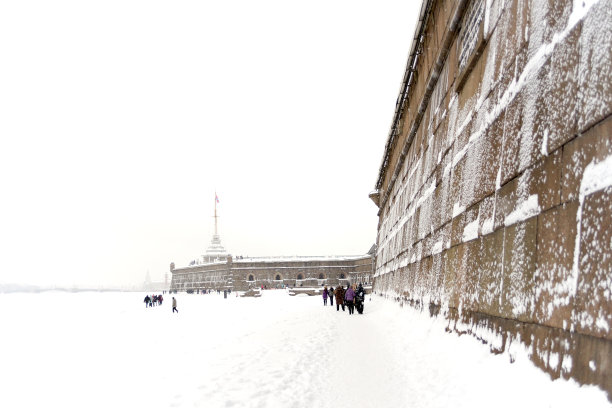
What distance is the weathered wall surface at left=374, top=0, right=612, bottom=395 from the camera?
2.35 meters

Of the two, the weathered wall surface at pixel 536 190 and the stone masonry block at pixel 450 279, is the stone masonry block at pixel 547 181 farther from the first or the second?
the stone masonry block at pixel 450 279

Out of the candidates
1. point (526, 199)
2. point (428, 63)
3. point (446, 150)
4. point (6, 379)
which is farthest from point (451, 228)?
point (6, 379)

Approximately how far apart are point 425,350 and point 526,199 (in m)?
3.09

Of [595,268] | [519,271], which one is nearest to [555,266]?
[595,268]

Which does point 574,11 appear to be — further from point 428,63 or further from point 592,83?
point 428,63

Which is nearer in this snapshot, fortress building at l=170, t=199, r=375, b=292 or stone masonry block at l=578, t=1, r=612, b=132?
stone masonry block at l=578, t=1, r=612, b=132

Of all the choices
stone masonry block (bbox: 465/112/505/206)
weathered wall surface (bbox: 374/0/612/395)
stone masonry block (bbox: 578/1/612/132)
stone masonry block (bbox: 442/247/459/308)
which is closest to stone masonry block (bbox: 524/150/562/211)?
weathered wall surface (bbox: 374/0/612/395)

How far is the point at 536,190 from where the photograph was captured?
10.3 ft

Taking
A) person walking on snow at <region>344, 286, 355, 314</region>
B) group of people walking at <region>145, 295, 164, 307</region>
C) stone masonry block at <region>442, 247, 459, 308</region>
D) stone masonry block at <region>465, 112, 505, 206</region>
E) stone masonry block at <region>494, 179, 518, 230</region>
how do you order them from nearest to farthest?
stone masonry block at <region>494, 179, 518, 230</region> → stone masonry block at <region>465, 112, 505, 206</region> → stone masonry block at <region>442, 247, 459, 308</region> → person walking on snow at <region>344, 286, 355, 314</region> → group of people walking at <region>145, 295, 164, 307</region>

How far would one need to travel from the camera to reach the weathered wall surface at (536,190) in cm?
235

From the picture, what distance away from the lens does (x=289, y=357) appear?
7.39 meters

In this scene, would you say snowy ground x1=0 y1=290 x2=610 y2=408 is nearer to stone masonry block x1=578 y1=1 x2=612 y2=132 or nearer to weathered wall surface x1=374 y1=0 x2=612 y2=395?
weathered wall surface x1=374 y1=0 x2=612 y2=395

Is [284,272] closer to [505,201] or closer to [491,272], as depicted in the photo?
[491,272]

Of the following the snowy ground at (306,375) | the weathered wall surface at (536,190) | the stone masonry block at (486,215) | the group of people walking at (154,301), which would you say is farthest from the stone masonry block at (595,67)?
the group of people walking at (154,301)
